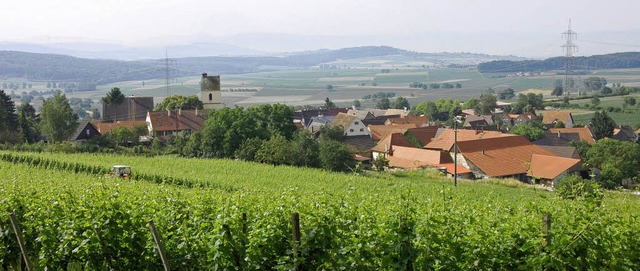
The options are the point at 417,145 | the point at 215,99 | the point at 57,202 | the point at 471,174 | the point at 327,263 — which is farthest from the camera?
the point at 215,99

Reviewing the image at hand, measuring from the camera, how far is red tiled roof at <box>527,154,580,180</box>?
42.0m

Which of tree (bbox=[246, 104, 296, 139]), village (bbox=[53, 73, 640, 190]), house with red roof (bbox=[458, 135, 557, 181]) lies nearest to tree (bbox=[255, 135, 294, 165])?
village (bbox=[53, 73, 640, 190])

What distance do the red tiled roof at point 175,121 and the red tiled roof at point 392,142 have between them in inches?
717

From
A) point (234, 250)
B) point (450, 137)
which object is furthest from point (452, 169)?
point (234, 250)

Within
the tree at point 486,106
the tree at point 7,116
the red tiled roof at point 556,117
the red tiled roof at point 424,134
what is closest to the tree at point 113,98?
the tree at point 7,116

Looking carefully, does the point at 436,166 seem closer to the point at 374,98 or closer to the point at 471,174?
the point at 471,174

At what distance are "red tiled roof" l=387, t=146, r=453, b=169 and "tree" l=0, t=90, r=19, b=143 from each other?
28265mm

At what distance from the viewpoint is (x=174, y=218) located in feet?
29.1

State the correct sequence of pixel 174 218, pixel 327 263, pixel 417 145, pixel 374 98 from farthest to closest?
1. pixel 374 98
2. pixel 417 145
3. pixel 174 218
4. pixel 327 263

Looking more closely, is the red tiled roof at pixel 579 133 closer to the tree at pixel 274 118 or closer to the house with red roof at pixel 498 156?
the house with red roof at pixel 498 156

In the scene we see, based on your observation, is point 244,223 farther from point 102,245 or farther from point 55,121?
point 55,121

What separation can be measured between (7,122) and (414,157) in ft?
104

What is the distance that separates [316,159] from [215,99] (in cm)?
3276

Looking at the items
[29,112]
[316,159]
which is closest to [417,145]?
[316,159]
